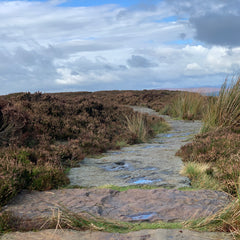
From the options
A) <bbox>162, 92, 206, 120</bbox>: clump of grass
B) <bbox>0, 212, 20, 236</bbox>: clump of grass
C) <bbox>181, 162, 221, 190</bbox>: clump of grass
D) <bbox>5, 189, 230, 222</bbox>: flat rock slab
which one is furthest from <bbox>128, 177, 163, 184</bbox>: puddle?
<bbox>162, 92, 206, 120</bbox>: clump of grass

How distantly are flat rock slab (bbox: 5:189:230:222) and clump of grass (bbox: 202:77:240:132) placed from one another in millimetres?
5570

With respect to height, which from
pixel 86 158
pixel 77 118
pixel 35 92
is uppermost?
pixel 35 92

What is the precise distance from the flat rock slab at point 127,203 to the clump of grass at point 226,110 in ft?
18.3

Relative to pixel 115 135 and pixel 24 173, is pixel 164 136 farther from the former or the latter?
pixel 24 173

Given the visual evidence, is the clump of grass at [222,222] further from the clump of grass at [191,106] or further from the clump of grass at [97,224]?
the clump of grass at [191,106]

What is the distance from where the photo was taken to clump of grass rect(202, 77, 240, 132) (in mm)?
9500

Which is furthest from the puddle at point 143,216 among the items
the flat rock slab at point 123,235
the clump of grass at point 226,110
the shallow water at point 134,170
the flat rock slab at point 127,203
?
the clump of grass at point 226,110

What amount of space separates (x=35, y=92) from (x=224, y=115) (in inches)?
285

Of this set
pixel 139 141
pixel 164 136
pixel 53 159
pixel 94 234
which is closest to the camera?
pixel 94 234

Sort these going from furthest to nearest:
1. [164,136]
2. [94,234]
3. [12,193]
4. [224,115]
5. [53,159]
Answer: [164,136] → [224,115] → [53,159] → [12,193] → [94,234]

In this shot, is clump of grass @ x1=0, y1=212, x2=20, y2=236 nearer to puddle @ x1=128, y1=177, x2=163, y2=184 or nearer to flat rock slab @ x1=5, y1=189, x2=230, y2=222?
flat rock slab @ x1=5, y1=189, x2=230, y2=222

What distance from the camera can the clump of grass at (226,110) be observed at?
31.2 ft

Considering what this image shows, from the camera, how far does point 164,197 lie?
412 cm

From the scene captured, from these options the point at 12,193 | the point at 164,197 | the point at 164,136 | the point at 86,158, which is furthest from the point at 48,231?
the point at 164,136
